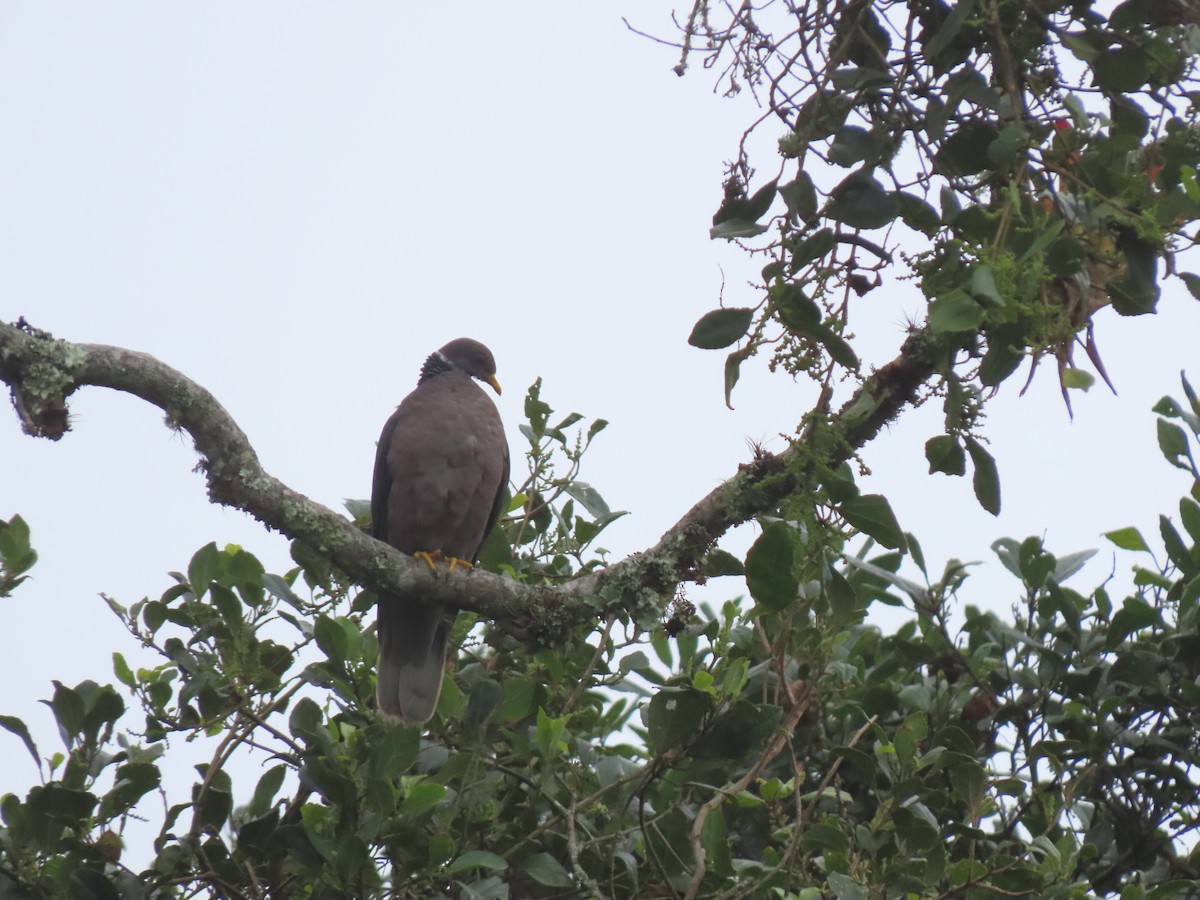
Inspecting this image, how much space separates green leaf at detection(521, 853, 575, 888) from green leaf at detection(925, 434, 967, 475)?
1.37 meters

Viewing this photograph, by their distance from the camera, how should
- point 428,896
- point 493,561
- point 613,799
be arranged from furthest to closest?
point 493,561 < point 613,799 < point 428,896

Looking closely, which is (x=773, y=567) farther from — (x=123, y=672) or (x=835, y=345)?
(x=123, y=672)

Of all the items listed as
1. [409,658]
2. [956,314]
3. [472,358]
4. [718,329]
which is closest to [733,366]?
[718,329]

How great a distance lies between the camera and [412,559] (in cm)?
311

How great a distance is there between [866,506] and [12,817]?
2082 millimetres

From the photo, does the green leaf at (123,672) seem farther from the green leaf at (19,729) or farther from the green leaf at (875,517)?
the green leaf at (875,517)

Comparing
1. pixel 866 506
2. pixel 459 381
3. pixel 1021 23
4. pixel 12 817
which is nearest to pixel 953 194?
pixel 1021 23

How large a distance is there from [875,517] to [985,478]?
20 centimetres

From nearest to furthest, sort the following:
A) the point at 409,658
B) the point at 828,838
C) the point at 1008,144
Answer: the point at 1008,144
the point at 828,838
the point at 409,658

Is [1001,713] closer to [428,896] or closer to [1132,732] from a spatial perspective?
[1132,732]

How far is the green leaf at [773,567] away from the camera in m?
2.25

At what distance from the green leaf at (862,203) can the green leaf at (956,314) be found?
331 millimetres

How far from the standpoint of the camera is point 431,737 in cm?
355

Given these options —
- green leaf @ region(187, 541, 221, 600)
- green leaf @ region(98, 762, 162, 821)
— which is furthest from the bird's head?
green leaf @ region(98, 762, 162, 821)
